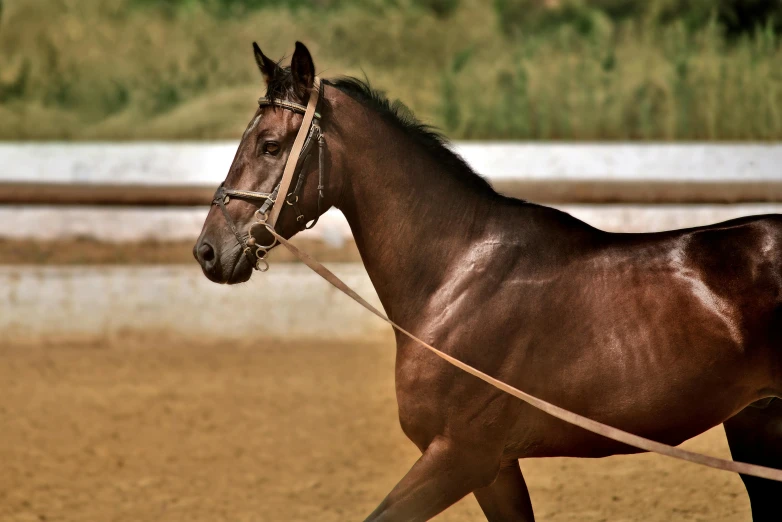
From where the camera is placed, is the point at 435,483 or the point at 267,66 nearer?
the point at 435,483

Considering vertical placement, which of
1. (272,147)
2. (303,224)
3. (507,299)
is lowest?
(507,299)

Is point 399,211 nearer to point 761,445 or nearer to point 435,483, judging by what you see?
point 435,483

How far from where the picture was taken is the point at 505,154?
27.7 ft

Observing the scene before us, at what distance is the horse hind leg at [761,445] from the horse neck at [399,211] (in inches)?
43.4

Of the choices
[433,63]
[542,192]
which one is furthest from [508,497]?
[433,63]

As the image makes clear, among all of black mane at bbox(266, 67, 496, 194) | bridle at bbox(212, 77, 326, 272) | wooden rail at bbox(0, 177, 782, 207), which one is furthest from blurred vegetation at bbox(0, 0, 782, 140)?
bridle at bbox(212, 77, 326, 272)

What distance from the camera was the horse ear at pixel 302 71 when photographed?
2707mm

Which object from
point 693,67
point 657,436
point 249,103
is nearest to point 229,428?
point 657,436

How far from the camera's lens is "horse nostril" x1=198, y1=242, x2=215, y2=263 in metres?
2.76

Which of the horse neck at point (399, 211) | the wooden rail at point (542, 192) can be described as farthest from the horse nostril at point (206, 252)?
the wooden rail at point (542, 192)

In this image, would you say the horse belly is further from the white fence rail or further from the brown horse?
the white fence rail

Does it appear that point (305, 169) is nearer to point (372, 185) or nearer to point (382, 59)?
point (372, 185)

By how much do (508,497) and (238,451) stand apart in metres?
2.23

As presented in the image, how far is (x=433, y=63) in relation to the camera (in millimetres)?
9305
